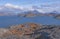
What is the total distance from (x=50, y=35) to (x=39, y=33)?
0.49m

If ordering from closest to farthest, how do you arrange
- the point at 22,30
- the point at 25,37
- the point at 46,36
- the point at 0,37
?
the point at 46,36 → the point at 25,37 → the point at 0,37 → the point at 22,30

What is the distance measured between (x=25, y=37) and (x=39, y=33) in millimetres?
536

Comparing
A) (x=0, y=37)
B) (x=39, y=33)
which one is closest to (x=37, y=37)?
(x=39, y=33)

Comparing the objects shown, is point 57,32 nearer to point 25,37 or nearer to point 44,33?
point 44,33

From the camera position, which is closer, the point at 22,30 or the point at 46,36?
the point at 46,36

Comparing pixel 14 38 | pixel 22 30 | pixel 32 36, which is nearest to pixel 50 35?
pixel 32 36

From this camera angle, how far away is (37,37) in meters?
7.12

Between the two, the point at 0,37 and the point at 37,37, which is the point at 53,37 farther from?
A: the point at 0,37

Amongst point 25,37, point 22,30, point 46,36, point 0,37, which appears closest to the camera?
point 46,36

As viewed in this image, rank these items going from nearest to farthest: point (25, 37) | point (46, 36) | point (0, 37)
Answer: point (46, 36) → point (25, 37) → point (0, 37)

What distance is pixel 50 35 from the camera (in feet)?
22.7

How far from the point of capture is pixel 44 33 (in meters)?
6.99

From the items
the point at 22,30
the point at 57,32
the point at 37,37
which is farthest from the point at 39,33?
the point at 22,30

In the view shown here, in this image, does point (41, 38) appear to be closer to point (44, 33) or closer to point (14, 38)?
point (44, 33)
